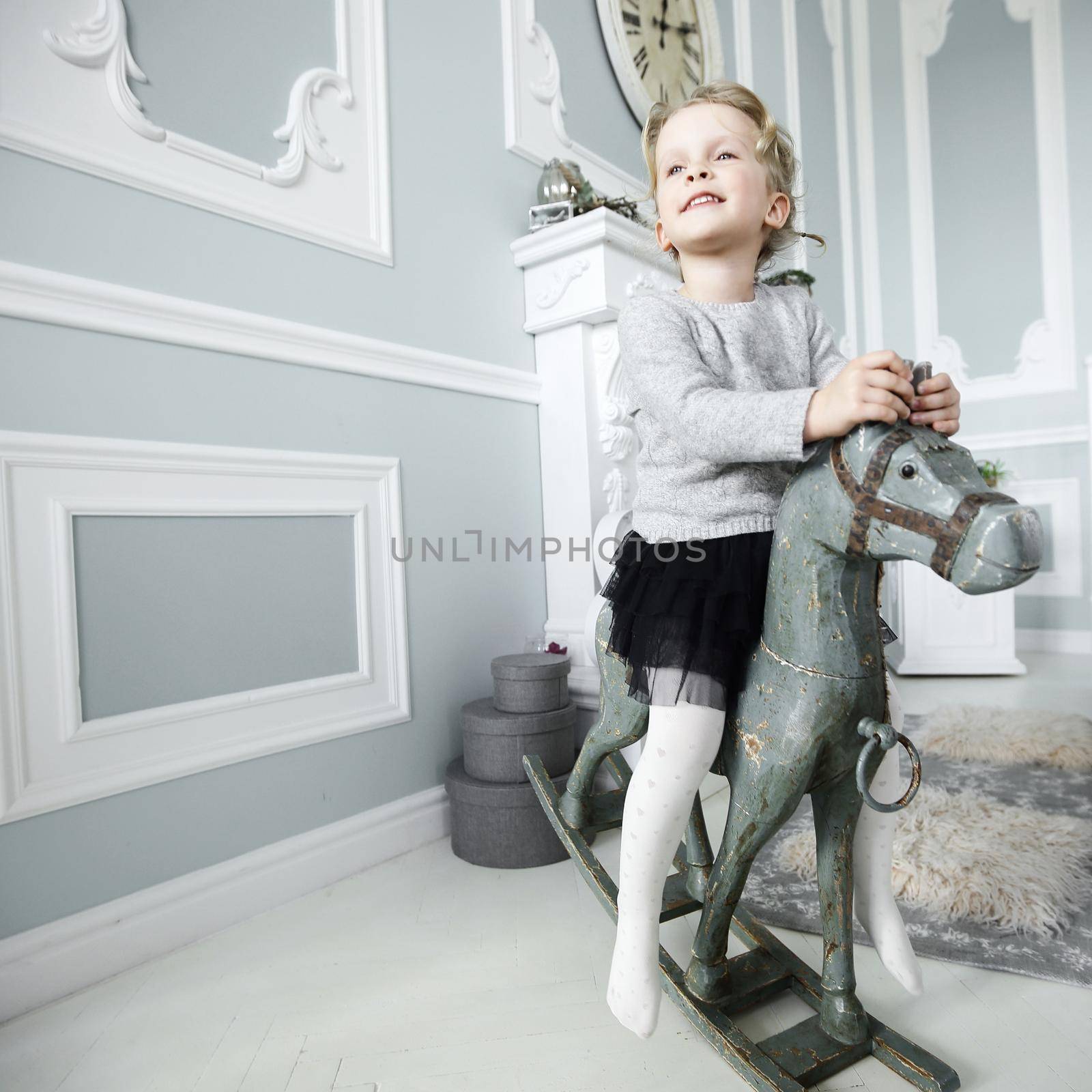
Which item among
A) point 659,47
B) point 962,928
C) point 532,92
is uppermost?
point 659,47

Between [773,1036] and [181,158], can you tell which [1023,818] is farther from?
[181,158]

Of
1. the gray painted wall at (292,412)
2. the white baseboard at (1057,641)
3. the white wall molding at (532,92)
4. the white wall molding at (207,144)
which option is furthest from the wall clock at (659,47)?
the white baseboard at (1057,641)

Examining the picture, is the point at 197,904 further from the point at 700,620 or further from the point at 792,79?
the point at 792,79

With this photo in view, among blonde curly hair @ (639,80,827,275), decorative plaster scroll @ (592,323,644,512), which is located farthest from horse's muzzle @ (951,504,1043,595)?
decorative plaster scroll @ (592,323,644,512)

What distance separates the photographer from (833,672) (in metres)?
0.76

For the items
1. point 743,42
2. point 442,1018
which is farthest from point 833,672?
point 743,42

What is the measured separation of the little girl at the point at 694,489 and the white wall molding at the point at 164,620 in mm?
740

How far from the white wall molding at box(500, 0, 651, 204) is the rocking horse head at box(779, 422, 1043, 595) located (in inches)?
60.6

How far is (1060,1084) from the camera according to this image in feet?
2.78

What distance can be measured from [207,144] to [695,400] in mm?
1041

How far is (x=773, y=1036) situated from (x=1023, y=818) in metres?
0.92

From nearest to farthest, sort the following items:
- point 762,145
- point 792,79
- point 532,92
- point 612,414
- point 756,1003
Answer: point 762,145 → point 756,1003 → point 612,414 → point 532,92 → point 792,79

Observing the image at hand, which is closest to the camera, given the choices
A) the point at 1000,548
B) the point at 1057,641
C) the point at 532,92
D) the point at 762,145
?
the point at 1000,548

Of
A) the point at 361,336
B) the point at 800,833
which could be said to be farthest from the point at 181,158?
the point at 800,833
